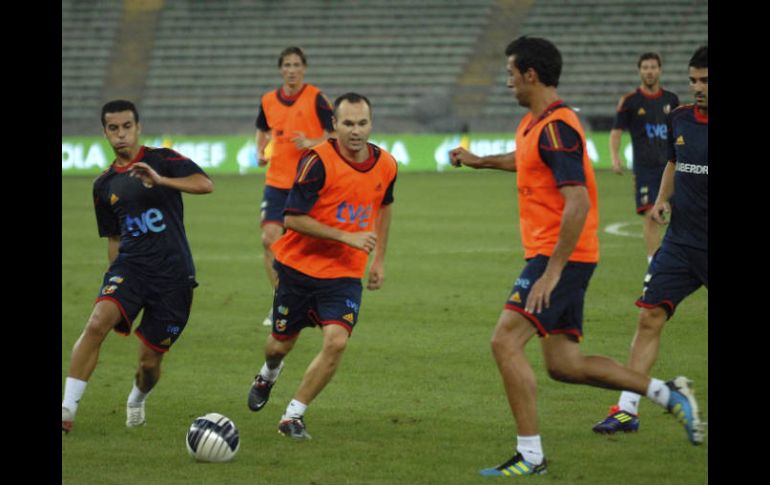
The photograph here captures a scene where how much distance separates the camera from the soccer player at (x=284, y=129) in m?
13.2

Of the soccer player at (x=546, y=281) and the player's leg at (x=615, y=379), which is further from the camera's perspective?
the player's leg at (x=615, y=379)

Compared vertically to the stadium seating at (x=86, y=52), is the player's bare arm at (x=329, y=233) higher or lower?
lower

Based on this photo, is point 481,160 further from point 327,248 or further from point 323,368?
point 323,368

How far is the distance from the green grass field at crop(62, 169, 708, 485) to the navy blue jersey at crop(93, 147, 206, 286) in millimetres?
1040

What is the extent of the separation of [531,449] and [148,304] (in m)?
2.77

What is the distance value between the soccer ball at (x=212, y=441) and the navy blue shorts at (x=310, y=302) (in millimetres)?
1044

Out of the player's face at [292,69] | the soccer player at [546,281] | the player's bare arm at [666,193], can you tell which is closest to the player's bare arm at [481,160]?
the soccer player at [546,281]

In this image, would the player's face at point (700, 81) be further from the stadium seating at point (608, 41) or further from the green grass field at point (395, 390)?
the stadium seating at point (608, 41)

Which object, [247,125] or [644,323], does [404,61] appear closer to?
[247,125]

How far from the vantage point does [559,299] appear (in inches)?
262

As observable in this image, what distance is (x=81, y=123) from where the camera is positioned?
3966 centimetres

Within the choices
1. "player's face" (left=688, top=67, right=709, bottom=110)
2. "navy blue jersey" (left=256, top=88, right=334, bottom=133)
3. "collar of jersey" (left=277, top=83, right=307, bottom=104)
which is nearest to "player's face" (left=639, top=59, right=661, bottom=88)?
"navy blue jersey" (left=256, top=88, right=334, bottom=133)

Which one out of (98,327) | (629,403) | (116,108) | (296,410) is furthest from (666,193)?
(98,327)

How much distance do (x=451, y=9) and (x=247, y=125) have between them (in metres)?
9.75
